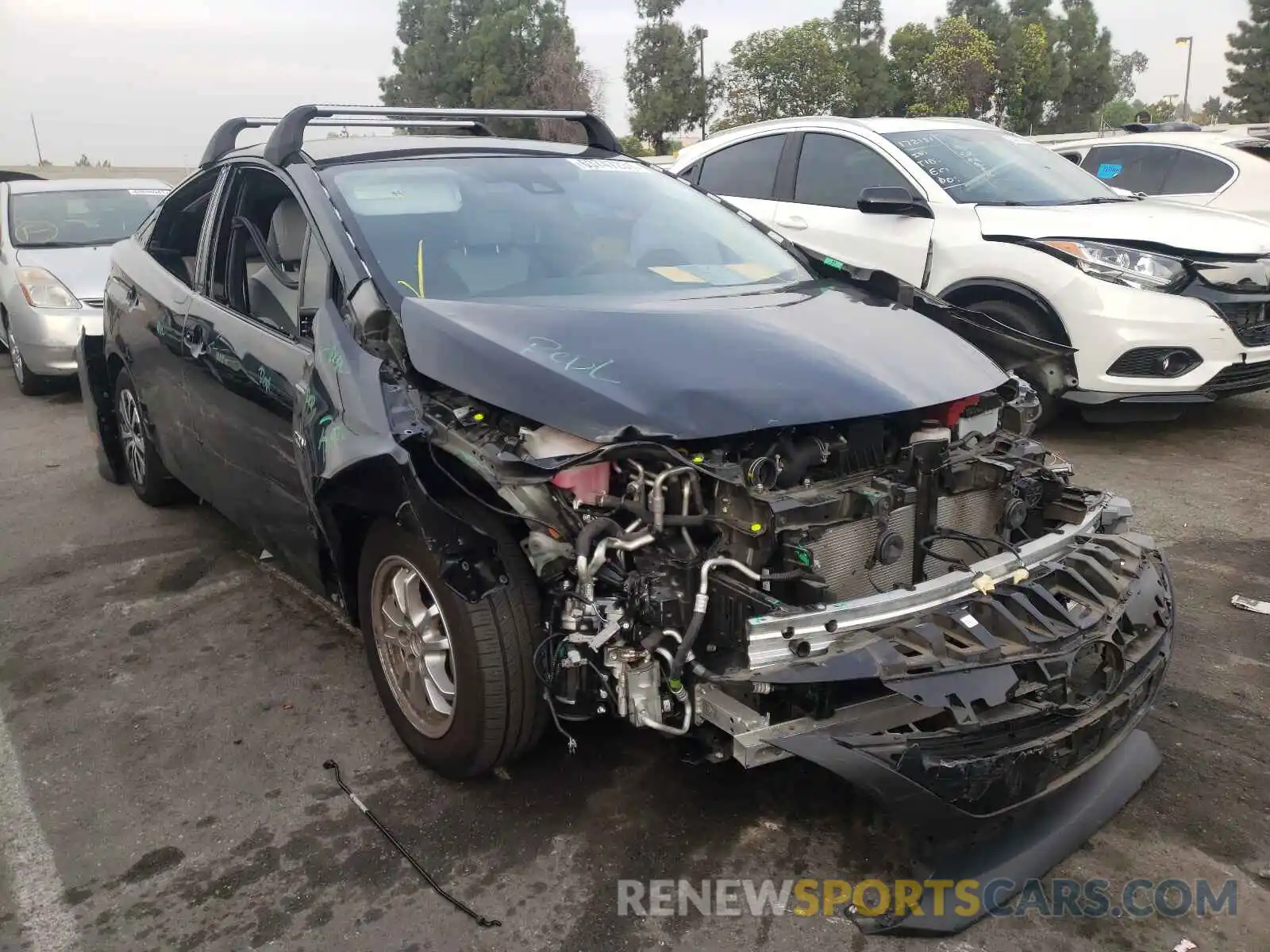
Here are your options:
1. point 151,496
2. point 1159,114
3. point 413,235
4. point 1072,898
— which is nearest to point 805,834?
point 1072,898

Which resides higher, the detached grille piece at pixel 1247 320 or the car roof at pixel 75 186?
the car roof at pixel 75 186

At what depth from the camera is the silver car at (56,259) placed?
7914 mm

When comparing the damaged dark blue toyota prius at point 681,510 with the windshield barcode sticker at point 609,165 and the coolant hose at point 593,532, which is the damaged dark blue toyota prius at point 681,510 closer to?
the coolant hose at point 593,532

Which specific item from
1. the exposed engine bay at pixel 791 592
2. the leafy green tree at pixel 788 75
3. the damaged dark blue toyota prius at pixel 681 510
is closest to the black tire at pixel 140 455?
the damaged dark blue toyota prius at pixel 681 510

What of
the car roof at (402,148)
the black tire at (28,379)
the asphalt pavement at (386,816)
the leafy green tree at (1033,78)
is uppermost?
the leafy green tree at (1033,78)

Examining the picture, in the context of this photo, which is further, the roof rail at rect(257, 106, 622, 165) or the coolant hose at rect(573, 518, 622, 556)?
the roof rail at rect(257, 106, 622, 165)

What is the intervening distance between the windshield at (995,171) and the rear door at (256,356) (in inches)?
166

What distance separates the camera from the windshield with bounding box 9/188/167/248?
8.71 meters

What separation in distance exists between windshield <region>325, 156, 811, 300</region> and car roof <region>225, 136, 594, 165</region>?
0.09 metres

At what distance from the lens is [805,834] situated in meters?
2.69

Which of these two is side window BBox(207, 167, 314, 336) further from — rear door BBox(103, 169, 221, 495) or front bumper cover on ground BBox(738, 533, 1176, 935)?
front bumper cover on ground BBox(738, 533, 1176, 935)

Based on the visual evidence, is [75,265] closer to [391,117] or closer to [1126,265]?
[391,117]

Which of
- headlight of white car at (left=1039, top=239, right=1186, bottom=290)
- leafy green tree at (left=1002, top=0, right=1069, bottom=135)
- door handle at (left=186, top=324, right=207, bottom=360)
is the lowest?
headlight of white car at (left=1039, top=239, right=1186, bottom=290)

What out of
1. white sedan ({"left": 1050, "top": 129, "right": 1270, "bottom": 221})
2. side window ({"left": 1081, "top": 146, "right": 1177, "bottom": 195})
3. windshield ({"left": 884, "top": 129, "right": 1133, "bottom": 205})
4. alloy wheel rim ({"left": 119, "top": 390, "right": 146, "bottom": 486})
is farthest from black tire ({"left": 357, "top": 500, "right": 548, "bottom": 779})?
side window ({"left": 1081, "top": 146, "right": 1177, "bottom": 195})
